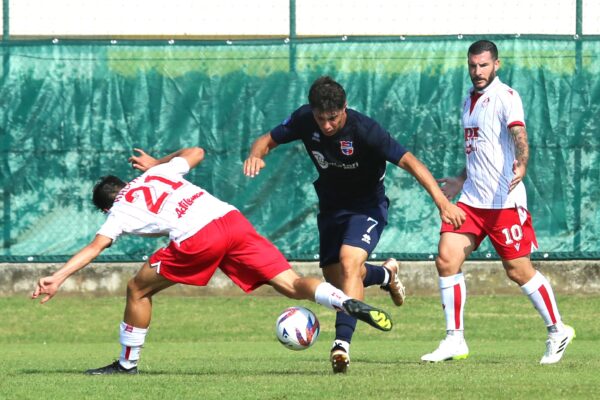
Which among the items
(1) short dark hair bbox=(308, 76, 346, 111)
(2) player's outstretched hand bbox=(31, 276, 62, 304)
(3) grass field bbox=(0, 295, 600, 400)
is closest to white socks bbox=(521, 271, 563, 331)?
(3) grass field bbox=(0, 295, 600, 400)

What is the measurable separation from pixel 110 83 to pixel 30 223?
1.77 metres

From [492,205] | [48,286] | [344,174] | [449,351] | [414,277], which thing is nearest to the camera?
[48,286]

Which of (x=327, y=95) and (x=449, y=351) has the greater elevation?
(x=327, y=95)

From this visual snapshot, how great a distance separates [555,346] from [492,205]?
1.16m

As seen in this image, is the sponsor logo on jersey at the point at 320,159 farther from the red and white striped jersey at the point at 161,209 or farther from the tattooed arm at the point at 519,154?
the tattooed arm at the point at 519,154

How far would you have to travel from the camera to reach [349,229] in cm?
1097

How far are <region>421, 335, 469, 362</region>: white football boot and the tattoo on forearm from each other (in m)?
1.54

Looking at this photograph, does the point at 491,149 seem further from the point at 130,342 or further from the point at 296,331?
the point at 130,342

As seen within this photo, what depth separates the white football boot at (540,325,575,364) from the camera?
10906 millimetres

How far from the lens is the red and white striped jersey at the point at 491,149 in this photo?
11.0m

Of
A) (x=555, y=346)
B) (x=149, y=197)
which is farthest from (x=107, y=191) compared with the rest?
(x=555, y=346)

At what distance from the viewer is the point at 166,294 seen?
1638 cm

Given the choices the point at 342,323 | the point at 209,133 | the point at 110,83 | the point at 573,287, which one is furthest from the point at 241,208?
the point at 342,323

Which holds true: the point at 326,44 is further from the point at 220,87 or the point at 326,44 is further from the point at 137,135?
the point at 137,135
